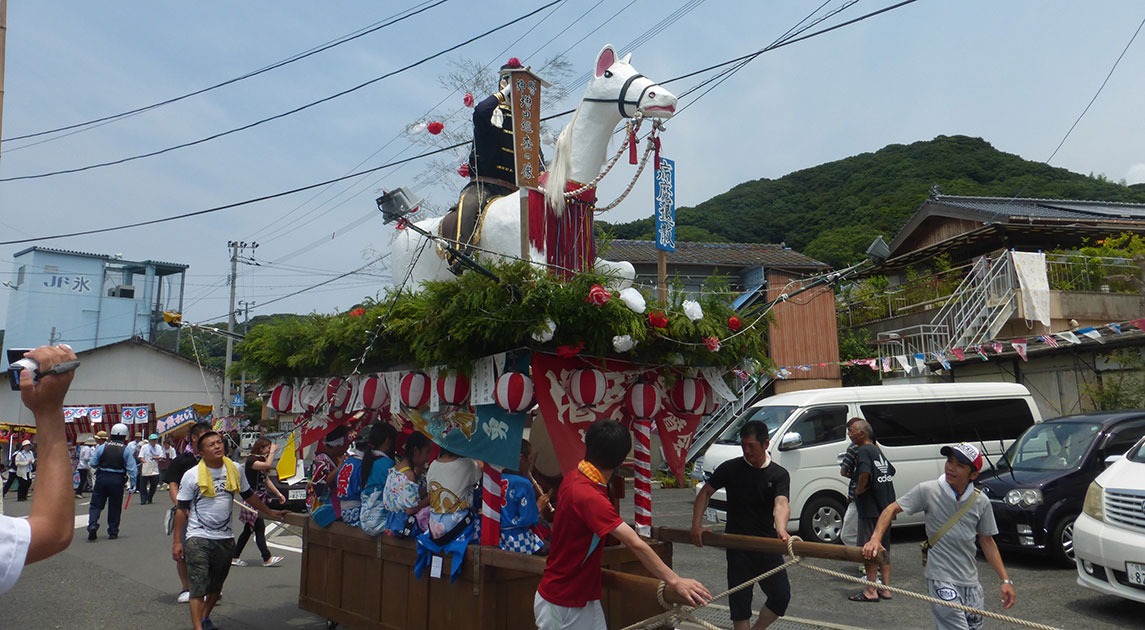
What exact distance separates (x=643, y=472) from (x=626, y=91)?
10.2ft

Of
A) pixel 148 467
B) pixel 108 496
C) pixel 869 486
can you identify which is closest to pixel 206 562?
pixel 869 486

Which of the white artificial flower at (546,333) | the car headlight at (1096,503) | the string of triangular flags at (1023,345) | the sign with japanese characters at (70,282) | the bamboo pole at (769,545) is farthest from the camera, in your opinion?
the sign with japanese characters at (70,282)

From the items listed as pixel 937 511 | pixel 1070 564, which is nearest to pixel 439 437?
pixel 937 511

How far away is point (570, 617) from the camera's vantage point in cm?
360

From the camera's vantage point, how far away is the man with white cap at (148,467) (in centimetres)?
1952

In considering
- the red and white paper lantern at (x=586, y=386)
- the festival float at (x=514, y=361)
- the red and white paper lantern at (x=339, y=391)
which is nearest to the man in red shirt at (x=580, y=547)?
the festival float at (x=514, y=361)

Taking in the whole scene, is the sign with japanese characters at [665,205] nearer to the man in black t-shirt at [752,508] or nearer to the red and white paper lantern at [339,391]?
the man in black t-shirt at [752,508]

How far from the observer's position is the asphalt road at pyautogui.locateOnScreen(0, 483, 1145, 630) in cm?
691

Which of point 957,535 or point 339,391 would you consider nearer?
point 957,535

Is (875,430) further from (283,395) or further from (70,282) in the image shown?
(70,282)

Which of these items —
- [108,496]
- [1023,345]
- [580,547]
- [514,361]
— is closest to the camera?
[580,547]

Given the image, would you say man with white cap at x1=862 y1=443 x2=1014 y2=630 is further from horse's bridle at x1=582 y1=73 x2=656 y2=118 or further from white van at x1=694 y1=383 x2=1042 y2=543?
white van at x1=694 y1=383 x2=1042 y2=543

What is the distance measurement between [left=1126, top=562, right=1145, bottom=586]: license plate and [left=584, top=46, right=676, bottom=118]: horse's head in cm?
508

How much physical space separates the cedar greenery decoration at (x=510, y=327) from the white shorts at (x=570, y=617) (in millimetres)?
→ 1708
